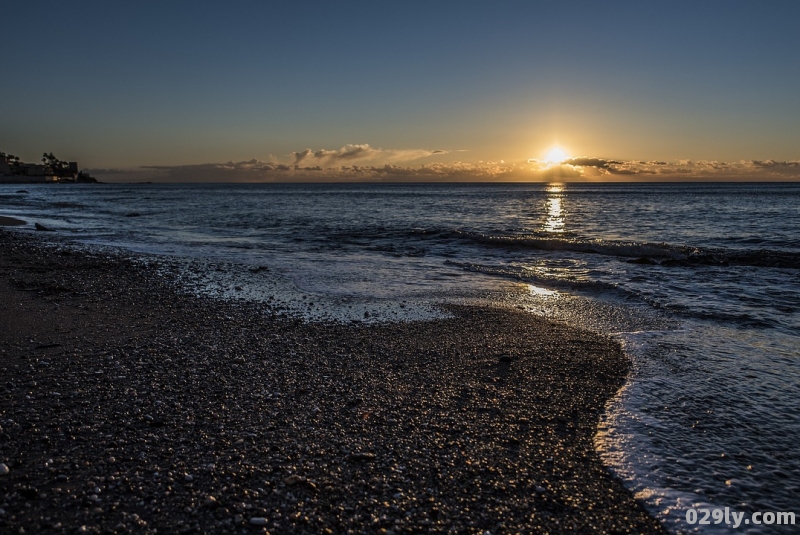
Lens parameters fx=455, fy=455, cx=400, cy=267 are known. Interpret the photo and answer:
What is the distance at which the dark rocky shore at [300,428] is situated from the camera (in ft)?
11.4

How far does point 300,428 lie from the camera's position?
4.67 m

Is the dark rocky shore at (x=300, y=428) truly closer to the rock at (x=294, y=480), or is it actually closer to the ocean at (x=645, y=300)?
the rock at (x=294, y=480)

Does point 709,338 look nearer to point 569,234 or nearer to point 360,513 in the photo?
point 360,513

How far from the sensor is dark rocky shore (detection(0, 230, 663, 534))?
3.48 meters

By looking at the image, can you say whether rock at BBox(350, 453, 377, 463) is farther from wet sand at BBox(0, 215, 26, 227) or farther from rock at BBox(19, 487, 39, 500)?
wet sand at BBox(0, 215, 26, 227)

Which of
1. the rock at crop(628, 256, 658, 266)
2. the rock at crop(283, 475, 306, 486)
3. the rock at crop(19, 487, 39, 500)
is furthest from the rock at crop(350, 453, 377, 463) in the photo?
the rock at crop(628, 256, 658, 266)

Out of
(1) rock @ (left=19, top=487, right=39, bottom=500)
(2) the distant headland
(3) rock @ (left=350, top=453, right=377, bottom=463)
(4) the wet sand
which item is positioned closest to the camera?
A: (1) rock @ (left=19, top=487, right=39, bottom=500)

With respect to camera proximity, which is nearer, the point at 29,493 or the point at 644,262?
the point at 29,493

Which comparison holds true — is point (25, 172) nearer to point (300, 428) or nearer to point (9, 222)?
point (9, 222)

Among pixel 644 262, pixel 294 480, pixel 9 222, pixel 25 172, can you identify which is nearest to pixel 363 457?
pixel 294 480

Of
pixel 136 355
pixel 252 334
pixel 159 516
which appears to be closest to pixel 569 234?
pixel 252 334

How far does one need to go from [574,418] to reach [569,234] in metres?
24.4

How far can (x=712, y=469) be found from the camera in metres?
4.24

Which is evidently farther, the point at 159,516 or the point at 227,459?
the point at 227,459
